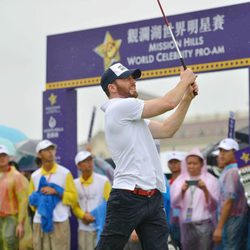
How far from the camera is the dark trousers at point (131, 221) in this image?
16.9 feet

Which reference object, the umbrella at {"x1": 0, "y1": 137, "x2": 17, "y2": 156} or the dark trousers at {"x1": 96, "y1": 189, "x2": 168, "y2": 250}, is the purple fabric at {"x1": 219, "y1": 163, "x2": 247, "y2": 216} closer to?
the dark trousers at {"x1": 96, "y1": 189, "x2": 168, "y2": 250}

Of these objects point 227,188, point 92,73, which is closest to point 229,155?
point 227,188

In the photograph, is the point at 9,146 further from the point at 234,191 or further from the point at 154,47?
the point at 234,191

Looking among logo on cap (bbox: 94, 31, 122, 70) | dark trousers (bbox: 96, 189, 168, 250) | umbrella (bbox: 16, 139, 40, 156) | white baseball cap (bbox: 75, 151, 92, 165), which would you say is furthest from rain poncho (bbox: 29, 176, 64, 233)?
dark trousers (bbox: 96, 189, 168, 250)

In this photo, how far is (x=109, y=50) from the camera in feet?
33.8

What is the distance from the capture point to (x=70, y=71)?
10734 millimetres

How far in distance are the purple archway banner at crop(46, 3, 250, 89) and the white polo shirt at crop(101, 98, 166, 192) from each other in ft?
13.6

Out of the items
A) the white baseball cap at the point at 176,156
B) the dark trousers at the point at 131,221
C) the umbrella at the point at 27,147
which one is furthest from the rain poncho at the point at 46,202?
the dark trousers at the point at 131,221

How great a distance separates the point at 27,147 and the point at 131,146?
761 cm

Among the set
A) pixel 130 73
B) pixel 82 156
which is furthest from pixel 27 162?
pixel 130 73

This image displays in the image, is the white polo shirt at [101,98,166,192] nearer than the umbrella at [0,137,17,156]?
→ Yes

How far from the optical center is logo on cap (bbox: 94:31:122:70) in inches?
404

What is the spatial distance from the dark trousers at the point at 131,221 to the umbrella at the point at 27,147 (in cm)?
725

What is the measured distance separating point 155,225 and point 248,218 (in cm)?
386
